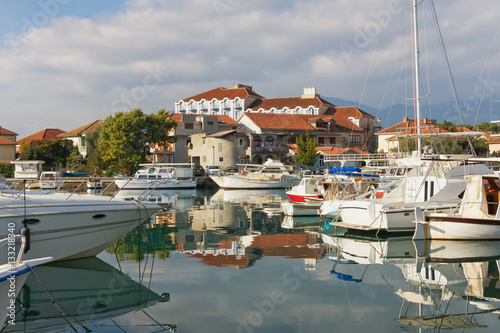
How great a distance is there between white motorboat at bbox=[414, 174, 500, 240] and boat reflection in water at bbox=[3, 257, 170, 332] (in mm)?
10316

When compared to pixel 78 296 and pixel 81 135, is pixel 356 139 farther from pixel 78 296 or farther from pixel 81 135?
pixel 78 296

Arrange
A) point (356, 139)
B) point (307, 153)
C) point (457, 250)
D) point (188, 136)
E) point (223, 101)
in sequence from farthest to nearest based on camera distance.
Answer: point (223, 101)
point (356, 139)
point (188, 136)
point (307, 153)
point (457, 250)

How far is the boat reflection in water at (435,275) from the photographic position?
1006 centimetres

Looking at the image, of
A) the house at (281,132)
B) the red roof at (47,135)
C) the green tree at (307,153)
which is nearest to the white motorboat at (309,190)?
the green tree at (307,153)

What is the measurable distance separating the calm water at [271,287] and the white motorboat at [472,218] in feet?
1.37

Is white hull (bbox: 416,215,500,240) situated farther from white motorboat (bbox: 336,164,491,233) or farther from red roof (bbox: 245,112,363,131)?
red roof (bbox: 245,112,363,131)

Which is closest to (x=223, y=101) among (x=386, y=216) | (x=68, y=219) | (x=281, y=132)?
(x=281, y=132)

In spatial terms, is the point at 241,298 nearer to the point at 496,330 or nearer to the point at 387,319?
the point at 387,319

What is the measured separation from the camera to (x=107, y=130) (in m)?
59.0

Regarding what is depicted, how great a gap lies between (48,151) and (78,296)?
61784mm

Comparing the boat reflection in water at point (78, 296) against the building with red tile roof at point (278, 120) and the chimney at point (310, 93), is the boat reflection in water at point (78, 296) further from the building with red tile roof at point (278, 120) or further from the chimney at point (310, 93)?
the chimney at point (310, 93)

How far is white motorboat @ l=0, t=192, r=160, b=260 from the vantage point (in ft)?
38.7

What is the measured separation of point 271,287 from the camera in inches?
469

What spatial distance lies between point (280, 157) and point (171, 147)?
50.6ft
